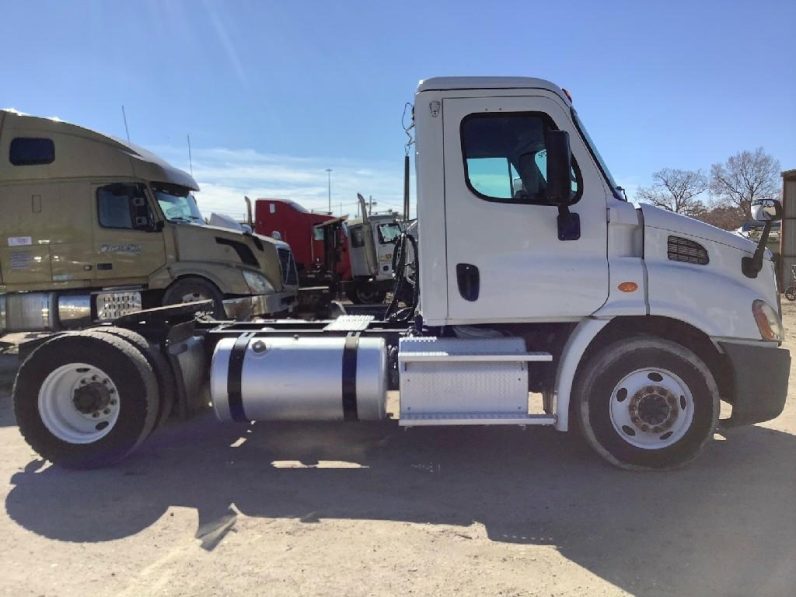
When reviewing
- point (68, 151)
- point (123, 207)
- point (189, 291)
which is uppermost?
point (68, 151)

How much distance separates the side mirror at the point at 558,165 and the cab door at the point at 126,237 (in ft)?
23.9

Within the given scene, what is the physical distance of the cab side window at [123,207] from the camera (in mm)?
9539

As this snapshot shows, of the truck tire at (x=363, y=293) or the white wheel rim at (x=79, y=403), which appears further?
the truck tire at (x=363, y=293)

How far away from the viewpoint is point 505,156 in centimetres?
473

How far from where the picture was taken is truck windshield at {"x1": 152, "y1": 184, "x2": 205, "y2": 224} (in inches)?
388

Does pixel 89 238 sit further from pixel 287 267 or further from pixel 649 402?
pixel 649 402

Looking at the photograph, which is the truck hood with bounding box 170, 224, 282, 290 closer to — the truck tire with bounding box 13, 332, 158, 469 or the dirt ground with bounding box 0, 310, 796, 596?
the dirt ground with bounding box 0, 310, 796, 596

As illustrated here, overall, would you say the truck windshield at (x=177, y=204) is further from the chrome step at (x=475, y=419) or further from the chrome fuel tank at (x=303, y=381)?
the chrome step at (x=475, y=419)

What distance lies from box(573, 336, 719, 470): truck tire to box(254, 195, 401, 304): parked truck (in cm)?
1370

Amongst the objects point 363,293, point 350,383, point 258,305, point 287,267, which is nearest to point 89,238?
point 258,305

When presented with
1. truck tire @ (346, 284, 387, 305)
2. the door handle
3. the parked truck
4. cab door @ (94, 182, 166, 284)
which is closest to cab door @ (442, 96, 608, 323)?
the door handle

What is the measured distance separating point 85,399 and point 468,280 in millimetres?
3157

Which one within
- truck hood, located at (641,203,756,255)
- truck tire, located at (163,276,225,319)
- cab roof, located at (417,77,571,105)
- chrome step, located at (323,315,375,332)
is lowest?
chrome step, located at (323,315,375,332)

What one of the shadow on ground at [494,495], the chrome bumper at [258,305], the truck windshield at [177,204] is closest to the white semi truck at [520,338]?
the shadow on ground at [494,495]
